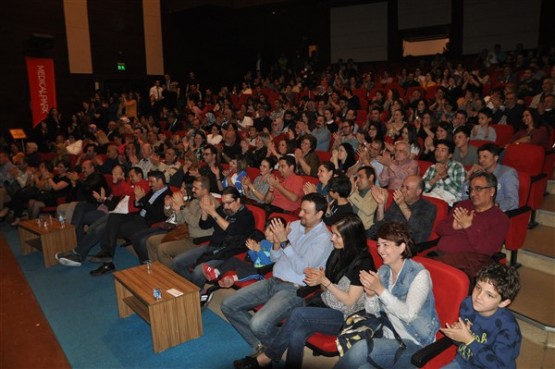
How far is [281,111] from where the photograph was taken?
8883mm

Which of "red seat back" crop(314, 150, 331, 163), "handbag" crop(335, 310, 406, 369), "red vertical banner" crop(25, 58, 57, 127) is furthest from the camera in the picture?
"red vertical banner" crop(25, 58, 57, 127)

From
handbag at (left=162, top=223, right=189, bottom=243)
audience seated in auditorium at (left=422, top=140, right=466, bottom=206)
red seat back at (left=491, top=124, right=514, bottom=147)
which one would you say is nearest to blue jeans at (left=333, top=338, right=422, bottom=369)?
audience seated in auditorium at (left=422, top=140, right=466, bottom=206)

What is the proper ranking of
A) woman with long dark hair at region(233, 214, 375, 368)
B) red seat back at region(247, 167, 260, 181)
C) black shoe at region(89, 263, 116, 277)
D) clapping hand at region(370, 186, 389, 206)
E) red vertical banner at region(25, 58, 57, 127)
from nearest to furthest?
1. woman with long dark hair at region(233, 214, 375, 368)
2. clapping hand at region(370, 186, 389, 206)
3. black shoe at region(89, 263, 116, 277)
4. red seat back at region(247, 167, 260, 181)
5. red vertical banner at region(25, 58, 57, 127)

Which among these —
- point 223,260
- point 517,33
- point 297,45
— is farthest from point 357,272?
point 297,45

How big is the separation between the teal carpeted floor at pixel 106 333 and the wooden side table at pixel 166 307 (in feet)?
0.30

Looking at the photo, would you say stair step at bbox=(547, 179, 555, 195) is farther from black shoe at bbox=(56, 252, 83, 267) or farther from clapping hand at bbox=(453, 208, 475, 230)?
black shoe at bbox=(56, 252, 83, 267)

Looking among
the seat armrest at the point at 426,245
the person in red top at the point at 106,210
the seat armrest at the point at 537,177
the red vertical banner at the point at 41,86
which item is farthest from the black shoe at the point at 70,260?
the red vertical banner at the point at 41,86

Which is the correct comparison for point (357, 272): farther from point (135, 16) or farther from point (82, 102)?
point (135, 16)

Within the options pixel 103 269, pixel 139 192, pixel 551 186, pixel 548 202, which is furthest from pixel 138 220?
pixel 551 186

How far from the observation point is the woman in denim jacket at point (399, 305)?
2.21 meters

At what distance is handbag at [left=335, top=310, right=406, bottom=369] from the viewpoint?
90.8 inches

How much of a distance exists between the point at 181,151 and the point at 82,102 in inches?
255

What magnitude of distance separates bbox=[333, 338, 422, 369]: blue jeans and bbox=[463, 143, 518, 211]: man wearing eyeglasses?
1.84 metres

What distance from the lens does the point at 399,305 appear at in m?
2.21
